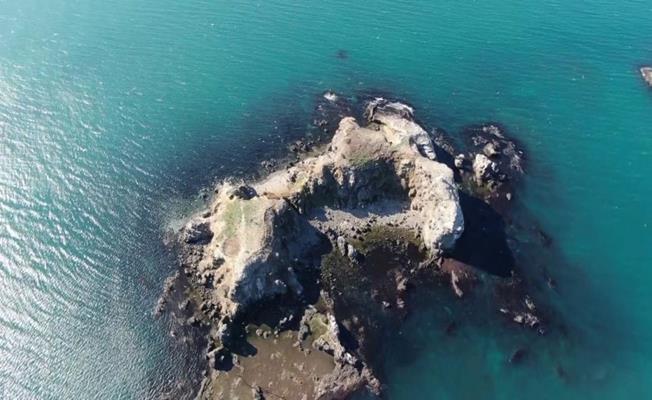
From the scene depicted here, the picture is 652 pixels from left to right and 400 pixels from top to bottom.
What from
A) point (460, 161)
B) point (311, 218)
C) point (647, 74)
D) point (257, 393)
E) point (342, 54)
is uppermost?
point (342, 54)

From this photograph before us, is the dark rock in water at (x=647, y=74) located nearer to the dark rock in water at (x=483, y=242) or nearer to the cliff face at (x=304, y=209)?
the dark rock in water at (x=483, y=242)

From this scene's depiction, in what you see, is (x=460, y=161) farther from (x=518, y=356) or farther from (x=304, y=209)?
(x=518, y=356)

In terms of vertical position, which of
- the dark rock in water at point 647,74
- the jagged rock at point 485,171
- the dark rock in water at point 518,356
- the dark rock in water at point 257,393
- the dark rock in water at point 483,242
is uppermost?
the dark rock in water at point 647,74

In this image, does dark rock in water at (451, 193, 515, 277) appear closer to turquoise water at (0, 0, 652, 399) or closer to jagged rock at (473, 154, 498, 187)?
jagged rock at (473, 154, 498, 187)

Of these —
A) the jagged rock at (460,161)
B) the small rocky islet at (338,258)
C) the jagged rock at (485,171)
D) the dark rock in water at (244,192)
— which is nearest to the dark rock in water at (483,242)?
the small rocky islet at (338,258)

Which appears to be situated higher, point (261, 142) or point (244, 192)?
point (244, 192)

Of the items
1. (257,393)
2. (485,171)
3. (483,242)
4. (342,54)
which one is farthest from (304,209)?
(342,54)

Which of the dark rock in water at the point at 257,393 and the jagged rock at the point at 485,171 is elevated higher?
the jagged rock at the point at 485,171
